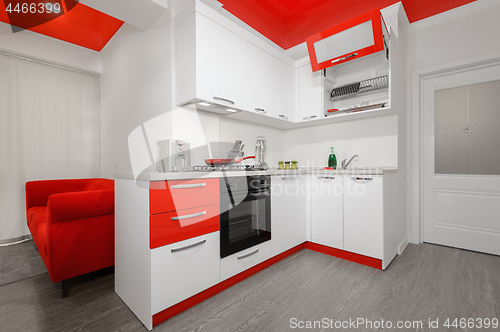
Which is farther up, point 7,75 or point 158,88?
point 7,75

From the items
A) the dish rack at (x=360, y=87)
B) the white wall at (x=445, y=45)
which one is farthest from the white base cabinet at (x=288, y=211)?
the white wall at (x=445, y=45)

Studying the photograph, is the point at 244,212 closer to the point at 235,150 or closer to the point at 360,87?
the point at 235,150

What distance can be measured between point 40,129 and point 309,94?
149 inches

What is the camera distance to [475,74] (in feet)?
8.43

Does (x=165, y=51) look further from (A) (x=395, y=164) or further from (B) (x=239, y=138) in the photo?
(A) (x=395, y=164)

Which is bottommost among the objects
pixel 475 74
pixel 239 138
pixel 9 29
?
pixel 239 138

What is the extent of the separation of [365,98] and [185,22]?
212cm

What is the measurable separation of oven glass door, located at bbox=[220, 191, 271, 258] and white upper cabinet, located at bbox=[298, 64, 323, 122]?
4.27 feet

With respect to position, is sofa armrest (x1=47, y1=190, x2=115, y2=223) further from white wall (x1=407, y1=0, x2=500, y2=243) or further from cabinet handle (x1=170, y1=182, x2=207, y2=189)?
white wall (x1=407, y1=0, x2=500, y2=243)

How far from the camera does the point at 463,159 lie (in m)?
2.63

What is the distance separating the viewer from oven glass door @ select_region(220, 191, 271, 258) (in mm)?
1760

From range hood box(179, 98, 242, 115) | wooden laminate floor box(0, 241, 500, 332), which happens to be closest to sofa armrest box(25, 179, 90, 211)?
wooden laminate floor box(0, 241, 500, 332)

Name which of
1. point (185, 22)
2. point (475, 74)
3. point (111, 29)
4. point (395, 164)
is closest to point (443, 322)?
point (395, 164)

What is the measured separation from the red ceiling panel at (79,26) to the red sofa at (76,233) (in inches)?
100.0
